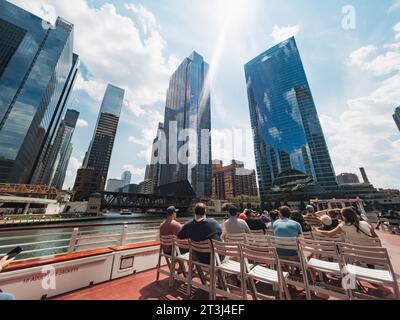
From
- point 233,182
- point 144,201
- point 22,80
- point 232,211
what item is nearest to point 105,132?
point 22,80

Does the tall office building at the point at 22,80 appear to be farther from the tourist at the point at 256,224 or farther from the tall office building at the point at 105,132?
the tourist at the point at 256,224

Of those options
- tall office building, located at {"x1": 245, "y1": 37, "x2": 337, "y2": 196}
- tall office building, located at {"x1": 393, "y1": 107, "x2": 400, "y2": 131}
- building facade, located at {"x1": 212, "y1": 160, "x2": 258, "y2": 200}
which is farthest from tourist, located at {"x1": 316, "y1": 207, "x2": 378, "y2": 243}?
tall office building, located at {"x1": 393, "y1": 107, "x2": 400, "y2": 131}

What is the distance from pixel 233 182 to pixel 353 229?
10012 cm

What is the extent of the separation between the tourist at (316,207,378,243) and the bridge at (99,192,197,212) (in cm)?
5430

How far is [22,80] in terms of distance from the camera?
48688 millimetres

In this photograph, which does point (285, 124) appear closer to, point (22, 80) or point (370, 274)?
point (370, 274)

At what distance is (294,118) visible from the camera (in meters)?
60.4

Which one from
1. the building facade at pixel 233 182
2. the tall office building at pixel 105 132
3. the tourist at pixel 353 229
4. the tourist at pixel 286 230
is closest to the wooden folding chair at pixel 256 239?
the tourist at pixel 286 230

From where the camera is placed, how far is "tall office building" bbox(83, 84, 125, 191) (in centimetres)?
10781

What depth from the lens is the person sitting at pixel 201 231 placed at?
2.57 metres

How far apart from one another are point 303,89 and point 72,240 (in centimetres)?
7738

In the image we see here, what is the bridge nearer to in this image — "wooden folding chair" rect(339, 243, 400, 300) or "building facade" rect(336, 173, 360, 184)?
"wooden folding chair" rect(339, 243, 400, 300)
